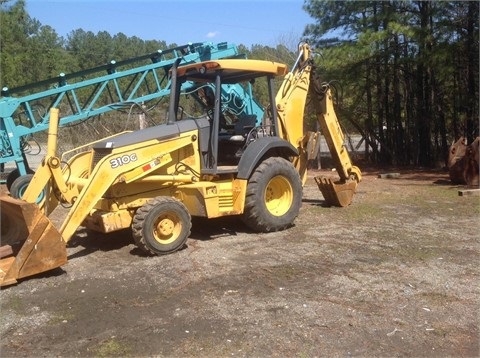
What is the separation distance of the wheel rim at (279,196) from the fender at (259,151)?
435mm

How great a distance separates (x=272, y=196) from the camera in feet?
26.5

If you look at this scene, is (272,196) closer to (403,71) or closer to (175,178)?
(175,178)

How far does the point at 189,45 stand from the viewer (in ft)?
42.8

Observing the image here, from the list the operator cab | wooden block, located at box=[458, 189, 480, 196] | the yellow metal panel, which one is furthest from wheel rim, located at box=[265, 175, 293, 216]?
wooden block, located at box=[458, 189, 480, 196]

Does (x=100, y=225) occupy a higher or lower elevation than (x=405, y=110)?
lower

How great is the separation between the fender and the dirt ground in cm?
94

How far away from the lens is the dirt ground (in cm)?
407

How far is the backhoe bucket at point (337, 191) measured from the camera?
9.60 m

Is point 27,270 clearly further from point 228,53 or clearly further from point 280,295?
point 228,53

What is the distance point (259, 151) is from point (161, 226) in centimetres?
182

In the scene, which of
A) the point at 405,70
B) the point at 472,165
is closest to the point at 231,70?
the point at 472,165

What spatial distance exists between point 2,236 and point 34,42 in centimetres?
4456

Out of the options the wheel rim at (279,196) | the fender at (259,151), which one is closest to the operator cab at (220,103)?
the fender at (259,151)

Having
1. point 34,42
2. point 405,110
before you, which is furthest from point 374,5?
point 34,42
